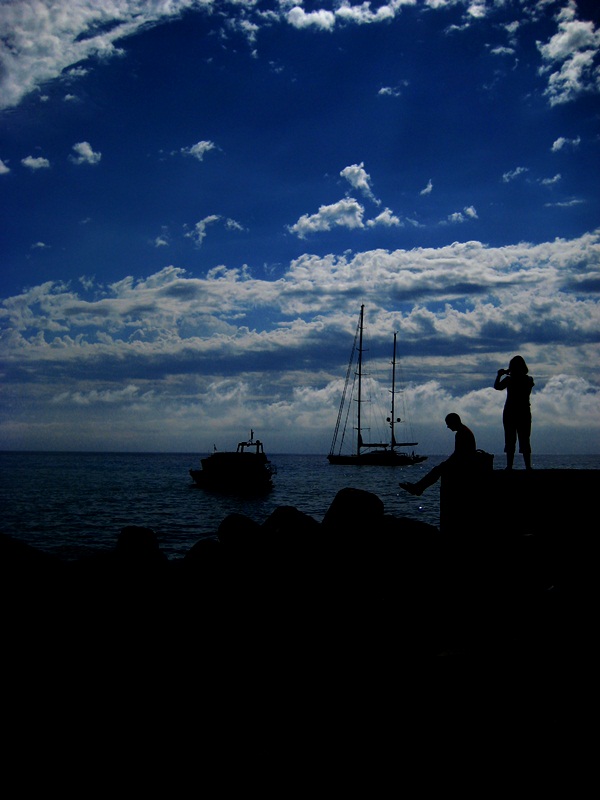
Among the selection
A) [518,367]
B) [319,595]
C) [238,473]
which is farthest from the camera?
[238,473]

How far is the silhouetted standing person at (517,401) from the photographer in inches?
375

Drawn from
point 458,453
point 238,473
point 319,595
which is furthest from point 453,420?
point 238,473

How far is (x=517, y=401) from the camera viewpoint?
9.55 m

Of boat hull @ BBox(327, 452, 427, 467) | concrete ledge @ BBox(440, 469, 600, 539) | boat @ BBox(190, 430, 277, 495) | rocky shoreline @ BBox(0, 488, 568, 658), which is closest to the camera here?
rocky shoreline @ BBox(0, 488, 568, 658)

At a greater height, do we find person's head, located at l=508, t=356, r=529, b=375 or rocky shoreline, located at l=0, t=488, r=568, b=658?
person's head, located at l=508, t=356, r=529, b=375

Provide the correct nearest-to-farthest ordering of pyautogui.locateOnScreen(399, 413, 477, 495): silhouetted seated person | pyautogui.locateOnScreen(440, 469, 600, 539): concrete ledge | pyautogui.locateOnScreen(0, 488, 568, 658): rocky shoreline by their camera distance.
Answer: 1. pyautogui.locateOnScreen(0, 488, 568, 658): rocky shoreline
2. pyautogui.locateOnScreen(440, 469, 600, 539): concrete ledge
3. pyautogui.locateOnScreen(399, 413, 477, 495): silhouetted seated person

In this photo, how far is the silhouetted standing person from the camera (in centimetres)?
953

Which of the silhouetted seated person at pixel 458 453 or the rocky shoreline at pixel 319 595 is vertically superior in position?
the silhouetted seated person at pixel 458 453

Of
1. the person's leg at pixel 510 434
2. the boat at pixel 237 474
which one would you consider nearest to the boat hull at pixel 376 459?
the boat at pixel 237 474

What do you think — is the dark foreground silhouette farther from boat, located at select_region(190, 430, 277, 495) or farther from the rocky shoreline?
boat, located at select_region(190, 430, 277, 495)

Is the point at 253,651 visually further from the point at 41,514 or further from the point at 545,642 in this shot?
the point at 41,514

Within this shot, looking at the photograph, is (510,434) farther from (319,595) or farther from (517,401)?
(319,595)

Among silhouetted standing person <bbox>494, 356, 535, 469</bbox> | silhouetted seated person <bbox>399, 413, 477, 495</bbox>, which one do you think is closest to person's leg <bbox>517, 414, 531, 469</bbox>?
silhouetted standing person <bbox>494, 356, 535, 469</bbox>

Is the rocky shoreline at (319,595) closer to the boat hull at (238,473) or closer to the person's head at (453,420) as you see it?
the person's head at (453,420)
